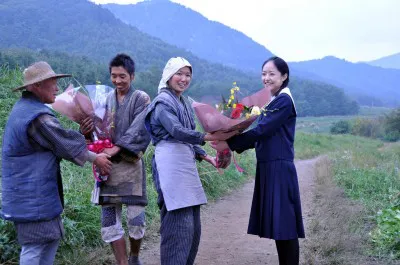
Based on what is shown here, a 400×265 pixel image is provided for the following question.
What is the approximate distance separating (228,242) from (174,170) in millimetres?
2623

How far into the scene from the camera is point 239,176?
1033 centimetres

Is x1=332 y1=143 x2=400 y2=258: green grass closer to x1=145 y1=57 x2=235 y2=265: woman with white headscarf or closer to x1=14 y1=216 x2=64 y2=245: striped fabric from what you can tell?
x1=145 y1=57 x2=235 y2=265: woman with white headscarf

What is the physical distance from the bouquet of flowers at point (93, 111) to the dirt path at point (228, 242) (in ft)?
5.31

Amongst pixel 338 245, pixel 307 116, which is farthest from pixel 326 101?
pixel 338 245

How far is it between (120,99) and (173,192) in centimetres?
106

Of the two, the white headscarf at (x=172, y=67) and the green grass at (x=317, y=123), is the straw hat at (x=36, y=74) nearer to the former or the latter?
the white headscarf at (x=172, y=67)

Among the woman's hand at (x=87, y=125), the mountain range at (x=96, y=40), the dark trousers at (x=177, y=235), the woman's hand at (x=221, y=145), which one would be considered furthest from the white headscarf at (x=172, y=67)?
the mountain range at (x=96, y=40)

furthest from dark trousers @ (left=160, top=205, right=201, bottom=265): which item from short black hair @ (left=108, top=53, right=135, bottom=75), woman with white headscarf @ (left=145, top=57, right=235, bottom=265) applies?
short black hair @ (left=108, top=53, right=135, bottom=75)

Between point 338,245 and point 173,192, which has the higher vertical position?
point 173,192

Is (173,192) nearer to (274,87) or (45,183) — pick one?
(45,183)

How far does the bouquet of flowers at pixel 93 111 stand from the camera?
348 cm

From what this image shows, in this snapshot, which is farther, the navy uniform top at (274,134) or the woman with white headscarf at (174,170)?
the navy uniform top at (274,134)

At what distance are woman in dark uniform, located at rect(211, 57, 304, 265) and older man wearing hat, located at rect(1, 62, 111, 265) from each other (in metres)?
1.25

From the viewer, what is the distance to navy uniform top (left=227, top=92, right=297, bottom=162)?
10.6 feet
